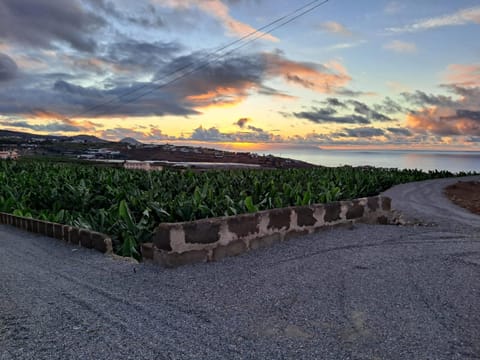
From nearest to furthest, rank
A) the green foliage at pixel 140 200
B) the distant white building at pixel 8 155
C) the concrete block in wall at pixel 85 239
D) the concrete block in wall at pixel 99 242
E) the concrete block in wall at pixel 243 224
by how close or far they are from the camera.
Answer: the concrete block in wall at pixel 243 224 → the concrete block in wall at pixel 99 242 → the concrete block in wall at pixel 85 239 → the green foliage at pixel 140 200 → the distant white building at pixel 8 155

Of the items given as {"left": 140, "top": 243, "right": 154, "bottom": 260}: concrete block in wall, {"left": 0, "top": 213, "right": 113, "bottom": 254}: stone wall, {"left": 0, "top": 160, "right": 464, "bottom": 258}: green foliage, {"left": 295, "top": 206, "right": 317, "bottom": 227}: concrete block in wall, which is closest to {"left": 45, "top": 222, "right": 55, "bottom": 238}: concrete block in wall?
{"left": 0, "top": 213, "right": 113, "bottom": 254}: stone wall

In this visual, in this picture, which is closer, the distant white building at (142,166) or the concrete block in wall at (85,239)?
the concrete block in wall at (85,239)

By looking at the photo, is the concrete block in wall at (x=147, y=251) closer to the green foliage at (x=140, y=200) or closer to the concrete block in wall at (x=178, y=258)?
the concrete block in wall at (x=178, y=258)

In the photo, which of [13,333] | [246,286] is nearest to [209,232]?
[246,286]

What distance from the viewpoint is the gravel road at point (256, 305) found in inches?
117

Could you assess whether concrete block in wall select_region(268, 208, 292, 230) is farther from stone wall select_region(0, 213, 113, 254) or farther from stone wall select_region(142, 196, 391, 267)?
stone wall select_region(0, 213, 113, 254)

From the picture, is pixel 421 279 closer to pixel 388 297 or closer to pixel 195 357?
pixel 388 297

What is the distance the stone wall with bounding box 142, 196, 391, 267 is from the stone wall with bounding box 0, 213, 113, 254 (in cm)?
86

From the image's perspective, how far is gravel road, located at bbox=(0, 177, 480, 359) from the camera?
2.97m

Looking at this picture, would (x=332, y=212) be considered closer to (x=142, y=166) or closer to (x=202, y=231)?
(x=202, y=231)

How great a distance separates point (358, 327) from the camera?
328cm

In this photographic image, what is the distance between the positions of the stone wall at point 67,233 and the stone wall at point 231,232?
0.86 metres

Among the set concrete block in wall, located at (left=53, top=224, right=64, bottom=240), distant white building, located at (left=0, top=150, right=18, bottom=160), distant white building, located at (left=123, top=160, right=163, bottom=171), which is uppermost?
distant white building, located at (left=0, top=150, right=18, bottom=160)

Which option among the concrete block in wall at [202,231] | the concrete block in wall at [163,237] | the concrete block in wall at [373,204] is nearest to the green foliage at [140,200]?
the concrete block in wall at [373,204]
